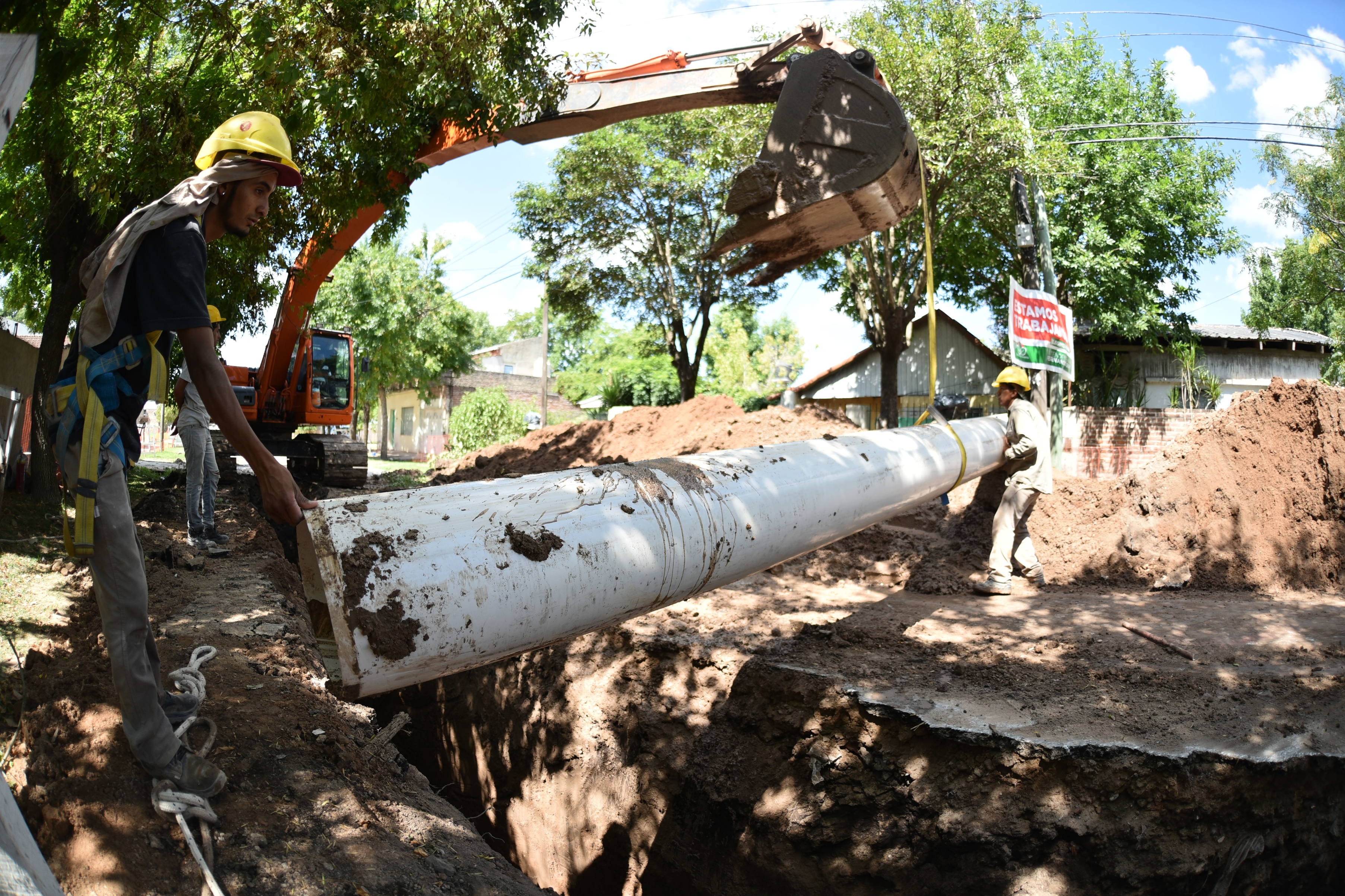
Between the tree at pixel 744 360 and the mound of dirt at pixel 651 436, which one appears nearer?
the mound of dirt at pixel 651 436

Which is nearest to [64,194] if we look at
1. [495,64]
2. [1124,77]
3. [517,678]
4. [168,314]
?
[495,64]

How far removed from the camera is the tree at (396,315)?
27.1 metres

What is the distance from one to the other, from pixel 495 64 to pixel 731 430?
497 cm

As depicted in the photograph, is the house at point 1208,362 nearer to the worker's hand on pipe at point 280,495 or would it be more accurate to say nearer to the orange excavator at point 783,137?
the orange excavator at point 783,137

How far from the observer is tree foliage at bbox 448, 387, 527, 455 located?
63.4ft

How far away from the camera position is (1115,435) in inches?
638

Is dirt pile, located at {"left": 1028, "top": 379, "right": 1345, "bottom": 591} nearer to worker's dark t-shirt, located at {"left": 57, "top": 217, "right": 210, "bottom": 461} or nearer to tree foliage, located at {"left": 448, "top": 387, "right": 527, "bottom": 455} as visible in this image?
worker's dark t-shirt, located at {"left": 57, "top": 217, "right": 210, "bottom": 461}

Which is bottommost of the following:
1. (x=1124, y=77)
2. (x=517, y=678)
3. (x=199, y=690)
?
(x=517, y=678)

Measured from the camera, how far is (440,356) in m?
28.9

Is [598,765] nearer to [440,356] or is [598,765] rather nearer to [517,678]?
[517,678]

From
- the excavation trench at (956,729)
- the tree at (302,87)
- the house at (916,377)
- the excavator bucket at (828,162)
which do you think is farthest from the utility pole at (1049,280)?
the tree at (302,87)

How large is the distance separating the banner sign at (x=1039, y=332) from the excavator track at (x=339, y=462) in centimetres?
821

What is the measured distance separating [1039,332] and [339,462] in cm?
903

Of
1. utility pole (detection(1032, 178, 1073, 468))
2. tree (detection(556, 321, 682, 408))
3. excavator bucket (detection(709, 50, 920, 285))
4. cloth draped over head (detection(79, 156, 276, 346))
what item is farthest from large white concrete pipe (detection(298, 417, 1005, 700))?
tree (detection(556, 321, 682, 408))
